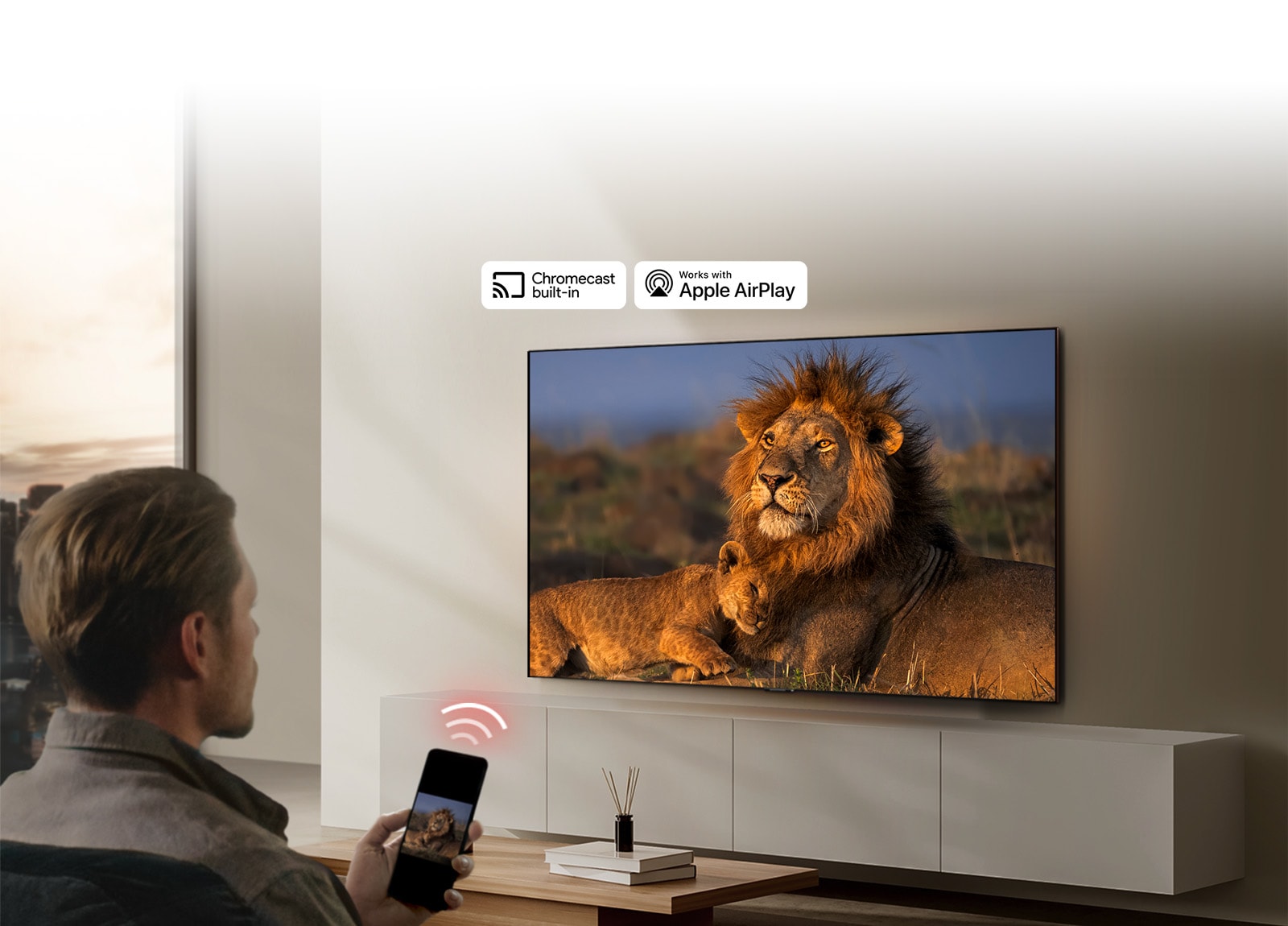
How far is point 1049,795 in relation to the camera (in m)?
4.49

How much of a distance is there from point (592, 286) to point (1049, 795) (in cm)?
259

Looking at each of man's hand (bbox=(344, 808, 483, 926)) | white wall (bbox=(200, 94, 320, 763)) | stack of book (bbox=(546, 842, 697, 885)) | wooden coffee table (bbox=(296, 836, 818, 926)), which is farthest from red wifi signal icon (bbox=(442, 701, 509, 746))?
man's hand (bbox=(344, 808, 483, 926))

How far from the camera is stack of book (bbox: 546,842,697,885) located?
3.77m

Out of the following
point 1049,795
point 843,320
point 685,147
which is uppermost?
point 685,147

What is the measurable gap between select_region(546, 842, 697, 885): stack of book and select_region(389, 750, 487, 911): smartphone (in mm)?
2357

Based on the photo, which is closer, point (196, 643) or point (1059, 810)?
point (196, 643)

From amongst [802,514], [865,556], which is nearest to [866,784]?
[865,556]

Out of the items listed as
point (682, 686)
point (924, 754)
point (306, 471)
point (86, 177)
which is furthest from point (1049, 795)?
point (86, 177)

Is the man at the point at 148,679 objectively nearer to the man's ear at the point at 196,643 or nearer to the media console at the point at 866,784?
the man's ear at the point at 196,643

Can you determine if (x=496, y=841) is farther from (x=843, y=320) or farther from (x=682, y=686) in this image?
(x=843, y=320)

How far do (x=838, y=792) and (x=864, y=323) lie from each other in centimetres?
Result: 166

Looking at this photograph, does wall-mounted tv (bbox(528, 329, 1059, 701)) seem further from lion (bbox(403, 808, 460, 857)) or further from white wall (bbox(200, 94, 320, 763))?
lion (bbox(403, 808, 460, 857))

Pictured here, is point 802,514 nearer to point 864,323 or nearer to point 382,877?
point 864,323

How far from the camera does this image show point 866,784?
15.8 ft
